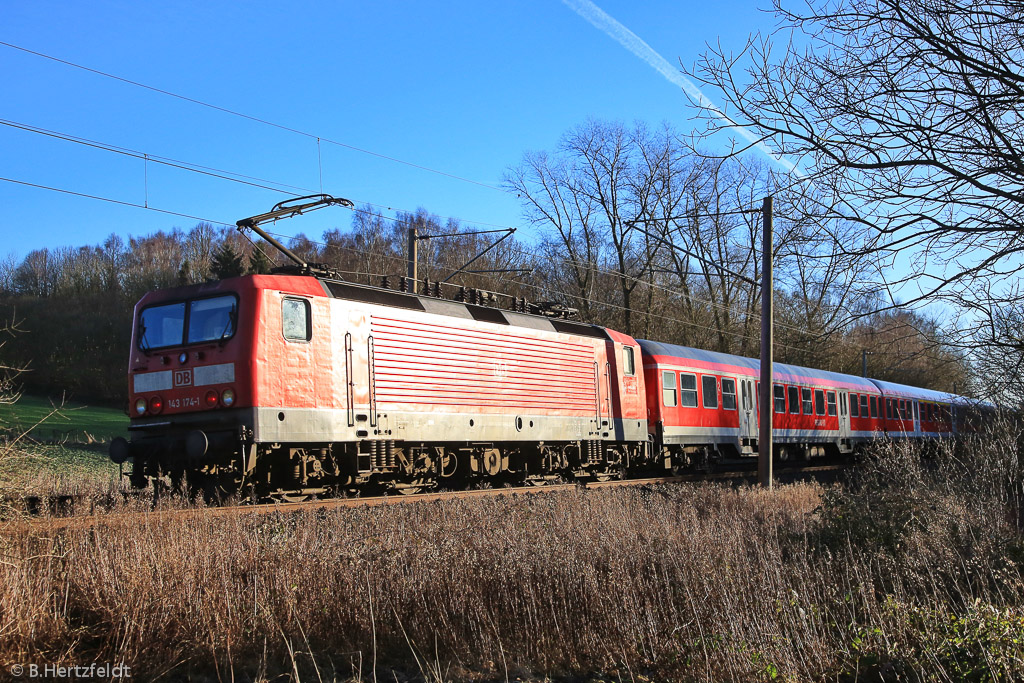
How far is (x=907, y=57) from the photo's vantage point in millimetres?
4684

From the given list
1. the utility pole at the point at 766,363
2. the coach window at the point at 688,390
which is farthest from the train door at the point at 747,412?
the utility pole at the point at 766,363

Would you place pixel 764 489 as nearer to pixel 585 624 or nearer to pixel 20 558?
pixel 585 624

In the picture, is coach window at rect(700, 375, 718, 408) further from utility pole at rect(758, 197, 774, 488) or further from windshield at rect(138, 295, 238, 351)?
windshield at rect(138, 295, 238, 351)

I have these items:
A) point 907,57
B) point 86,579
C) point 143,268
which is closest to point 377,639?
point 86,579

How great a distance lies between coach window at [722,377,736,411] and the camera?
832 inches

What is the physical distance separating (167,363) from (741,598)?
8169 millimetres

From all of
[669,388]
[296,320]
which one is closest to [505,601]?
[296,320]

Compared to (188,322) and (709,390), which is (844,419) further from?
(188,322)

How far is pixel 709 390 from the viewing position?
2056cm

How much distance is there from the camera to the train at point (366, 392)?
10.5 m

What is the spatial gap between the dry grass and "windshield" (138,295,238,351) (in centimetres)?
334

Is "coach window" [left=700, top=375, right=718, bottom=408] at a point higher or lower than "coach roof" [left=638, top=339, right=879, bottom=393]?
lower

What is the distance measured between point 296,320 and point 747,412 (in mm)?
14774

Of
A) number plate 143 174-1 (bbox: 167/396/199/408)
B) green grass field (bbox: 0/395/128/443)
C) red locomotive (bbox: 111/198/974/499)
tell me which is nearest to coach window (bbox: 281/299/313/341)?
red locomotive (bbox: 111/198/974/499)
